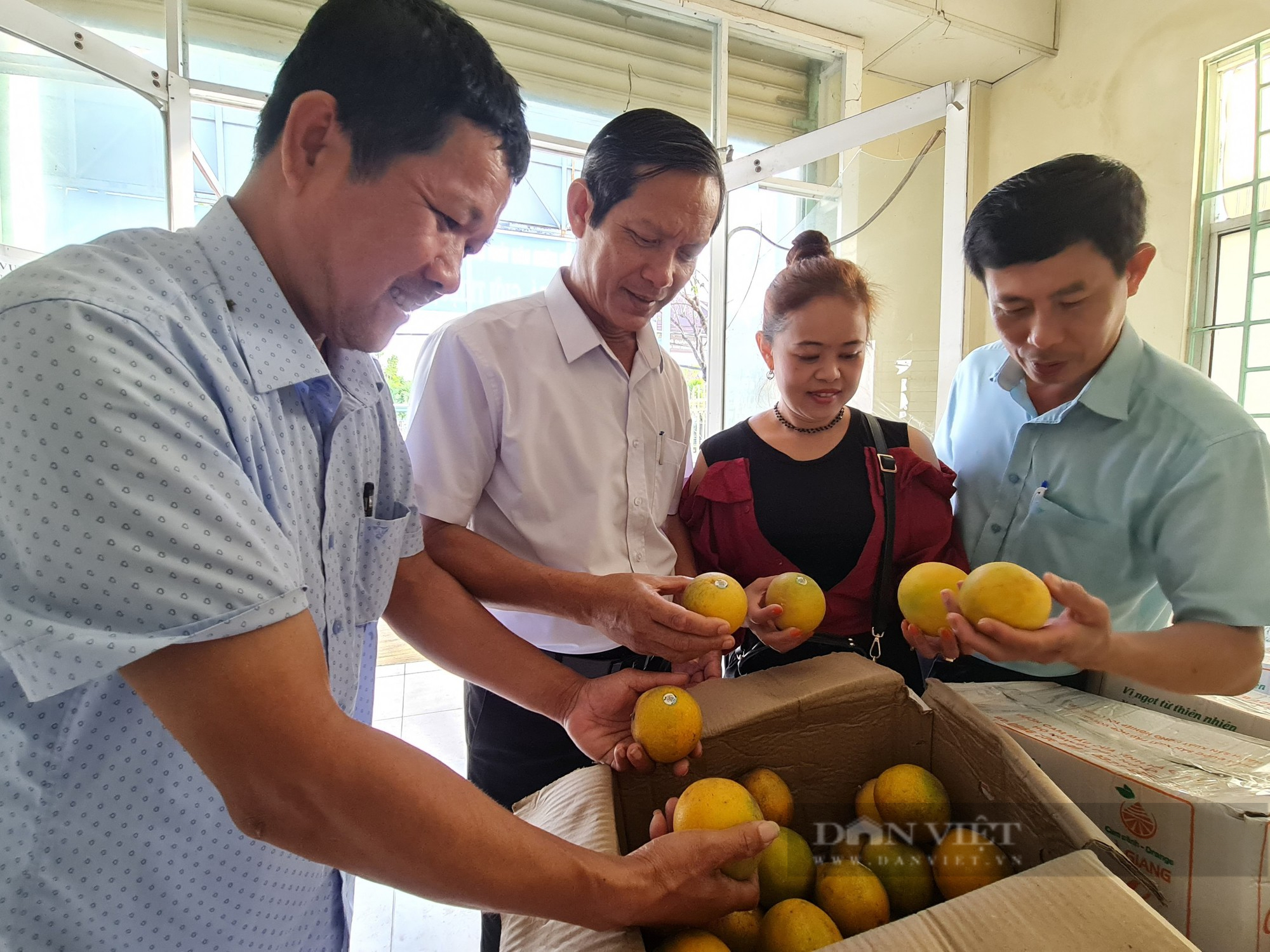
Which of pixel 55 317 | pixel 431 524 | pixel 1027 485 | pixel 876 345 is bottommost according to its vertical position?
pixel 431 524

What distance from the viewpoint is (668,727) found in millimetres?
1042

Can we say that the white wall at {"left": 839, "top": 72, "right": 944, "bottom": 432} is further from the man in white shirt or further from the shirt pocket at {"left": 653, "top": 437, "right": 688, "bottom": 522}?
the man in white shirt

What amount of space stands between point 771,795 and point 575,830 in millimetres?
329

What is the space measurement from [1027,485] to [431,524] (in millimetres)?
1336

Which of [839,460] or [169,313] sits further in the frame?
[839,460]

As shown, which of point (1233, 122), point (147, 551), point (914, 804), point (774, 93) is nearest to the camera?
point (147, 551)

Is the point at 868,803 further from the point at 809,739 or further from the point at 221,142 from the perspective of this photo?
the point at 221,142

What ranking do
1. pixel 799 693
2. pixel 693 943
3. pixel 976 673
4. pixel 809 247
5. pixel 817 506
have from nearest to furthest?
pixel 693 943 → pixel 799 693 → pixel 976 673 → pixel 817 506 → pixel 809 247

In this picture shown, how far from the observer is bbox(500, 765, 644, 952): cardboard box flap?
751 mm

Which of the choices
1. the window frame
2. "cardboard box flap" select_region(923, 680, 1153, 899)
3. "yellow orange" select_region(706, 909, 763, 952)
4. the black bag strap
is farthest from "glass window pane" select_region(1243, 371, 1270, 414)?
"yellow orange" select_region(706, 909, 763, 952)

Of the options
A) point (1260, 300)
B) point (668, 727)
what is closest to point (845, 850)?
point (668, 727)

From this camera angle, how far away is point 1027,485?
5.03 feet

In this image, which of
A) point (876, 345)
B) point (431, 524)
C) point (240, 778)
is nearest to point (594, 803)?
point (240, 778)

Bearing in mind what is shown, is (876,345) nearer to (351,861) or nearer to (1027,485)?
(1027,485)
